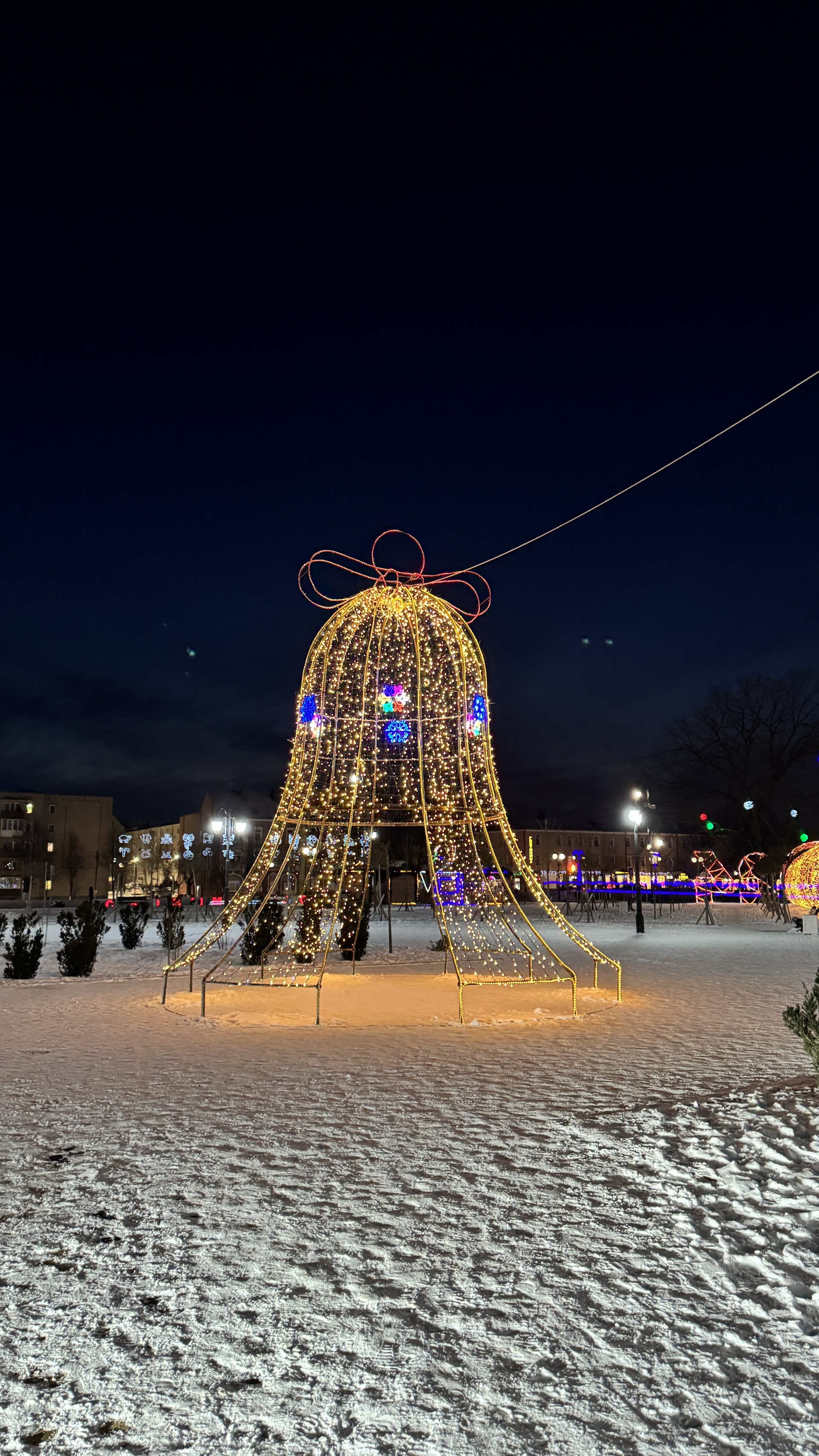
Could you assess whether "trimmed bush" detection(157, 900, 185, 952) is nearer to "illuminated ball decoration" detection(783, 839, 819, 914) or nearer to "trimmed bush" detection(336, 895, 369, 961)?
"trimmed bush" detection(336, 895, 369, 961)

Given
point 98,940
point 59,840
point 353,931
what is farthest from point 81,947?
point 59,840

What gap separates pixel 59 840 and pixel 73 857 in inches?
367

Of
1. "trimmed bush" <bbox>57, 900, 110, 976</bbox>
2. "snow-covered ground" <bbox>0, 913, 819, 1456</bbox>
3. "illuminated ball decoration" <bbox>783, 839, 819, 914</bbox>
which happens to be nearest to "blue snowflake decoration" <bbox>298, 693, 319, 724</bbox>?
"snow-covered ground" <bbox>0, 913, 819, 1456</bbox>

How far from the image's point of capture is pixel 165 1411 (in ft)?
8.42

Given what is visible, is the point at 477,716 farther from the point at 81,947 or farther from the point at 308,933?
the point at 81,947

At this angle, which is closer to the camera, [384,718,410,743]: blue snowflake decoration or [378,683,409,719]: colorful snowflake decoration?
[384,718,410,743]: blue snowflake decoration

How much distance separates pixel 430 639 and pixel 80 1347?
9.19 meters

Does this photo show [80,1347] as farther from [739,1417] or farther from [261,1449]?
[739,1417]

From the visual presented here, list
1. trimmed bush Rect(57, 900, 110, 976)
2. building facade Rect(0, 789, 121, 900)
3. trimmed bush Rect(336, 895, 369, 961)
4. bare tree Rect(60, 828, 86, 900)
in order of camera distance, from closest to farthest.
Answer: trimmed bush Rect(57, 900, 110, 976)
trimmed bush Rect(336, 895, 369, 961)
bare tree Rect(60, 828, 86, 900)
building facade Rect(0, 789, 121, 900)

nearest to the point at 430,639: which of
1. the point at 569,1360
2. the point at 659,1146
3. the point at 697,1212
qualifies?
the point at 659,1146

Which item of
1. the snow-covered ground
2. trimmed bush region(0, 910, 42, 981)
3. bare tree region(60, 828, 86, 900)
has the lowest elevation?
the snow-covered ground

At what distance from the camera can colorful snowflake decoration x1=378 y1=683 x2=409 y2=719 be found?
36.5 ft

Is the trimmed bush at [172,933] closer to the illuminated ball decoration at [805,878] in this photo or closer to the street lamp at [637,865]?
the street lamp at [637,865]

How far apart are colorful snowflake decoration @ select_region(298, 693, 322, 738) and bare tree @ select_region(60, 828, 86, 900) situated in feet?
180
